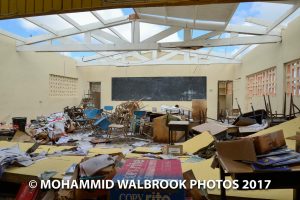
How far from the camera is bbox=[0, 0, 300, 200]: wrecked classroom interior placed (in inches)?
63.8

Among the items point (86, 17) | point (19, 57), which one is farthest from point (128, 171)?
point (19, 57)

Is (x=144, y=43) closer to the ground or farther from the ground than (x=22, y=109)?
farther from the ground

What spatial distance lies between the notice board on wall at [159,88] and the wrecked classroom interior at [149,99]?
5 cm

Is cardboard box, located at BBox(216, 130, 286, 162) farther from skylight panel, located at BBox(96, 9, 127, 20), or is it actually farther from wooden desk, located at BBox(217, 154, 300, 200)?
skylight panel, located at BBox(96, 9, 127, 20)

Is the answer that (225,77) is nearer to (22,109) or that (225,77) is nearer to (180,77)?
(180,77)

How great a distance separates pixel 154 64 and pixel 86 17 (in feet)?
19.1

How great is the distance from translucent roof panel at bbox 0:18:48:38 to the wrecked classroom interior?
0.18ft

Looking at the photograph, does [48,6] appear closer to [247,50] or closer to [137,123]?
[137,123]

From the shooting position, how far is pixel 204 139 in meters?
3.50

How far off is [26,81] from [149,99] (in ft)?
19.1

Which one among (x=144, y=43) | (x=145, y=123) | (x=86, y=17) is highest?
(x=86, y=17)

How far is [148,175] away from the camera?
147 cm

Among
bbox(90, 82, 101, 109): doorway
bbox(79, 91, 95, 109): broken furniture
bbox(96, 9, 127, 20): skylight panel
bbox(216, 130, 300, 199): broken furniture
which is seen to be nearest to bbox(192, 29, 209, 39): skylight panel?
bbox(96, 9, 127, 20): skylight panel

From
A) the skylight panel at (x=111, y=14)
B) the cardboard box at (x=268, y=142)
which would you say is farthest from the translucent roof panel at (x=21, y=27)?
the cardboard box at (x=268, y=142)
